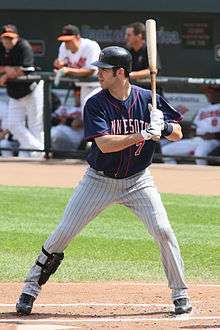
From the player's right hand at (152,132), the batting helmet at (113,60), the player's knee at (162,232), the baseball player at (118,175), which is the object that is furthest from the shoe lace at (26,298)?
the batting helmet at (113,60)

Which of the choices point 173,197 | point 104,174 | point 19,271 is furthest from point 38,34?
point 104,174

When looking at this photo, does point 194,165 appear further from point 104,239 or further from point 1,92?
point 104,239

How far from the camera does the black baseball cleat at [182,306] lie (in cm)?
690

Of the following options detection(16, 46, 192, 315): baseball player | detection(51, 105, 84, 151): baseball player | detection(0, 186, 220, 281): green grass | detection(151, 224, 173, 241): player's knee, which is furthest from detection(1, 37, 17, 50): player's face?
detection(151, 224, 173, 241): player's knee

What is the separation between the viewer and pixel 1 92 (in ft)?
55.8

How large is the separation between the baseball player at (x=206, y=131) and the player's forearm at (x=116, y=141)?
8.51 m

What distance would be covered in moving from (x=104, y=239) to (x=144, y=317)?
10.4 feet

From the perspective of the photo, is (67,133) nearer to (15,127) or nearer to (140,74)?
(15,127)

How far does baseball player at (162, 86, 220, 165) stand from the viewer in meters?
15.1

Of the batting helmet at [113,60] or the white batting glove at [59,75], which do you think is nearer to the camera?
the batting helmet at [113,60]

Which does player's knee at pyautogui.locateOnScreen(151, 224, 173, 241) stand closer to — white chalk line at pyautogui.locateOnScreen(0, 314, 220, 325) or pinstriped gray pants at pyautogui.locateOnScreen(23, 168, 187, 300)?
pinstriped gray pants at pyautogui.locateOnScreen(23, 168, 187, 300)

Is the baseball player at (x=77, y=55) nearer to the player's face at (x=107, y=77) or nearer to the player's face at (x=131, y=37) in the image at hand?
the player's face at (x=131, y=37)

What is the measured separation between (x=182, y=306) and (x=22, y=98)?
31.2 ft

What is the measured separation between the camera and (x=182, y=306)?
6898 mm
